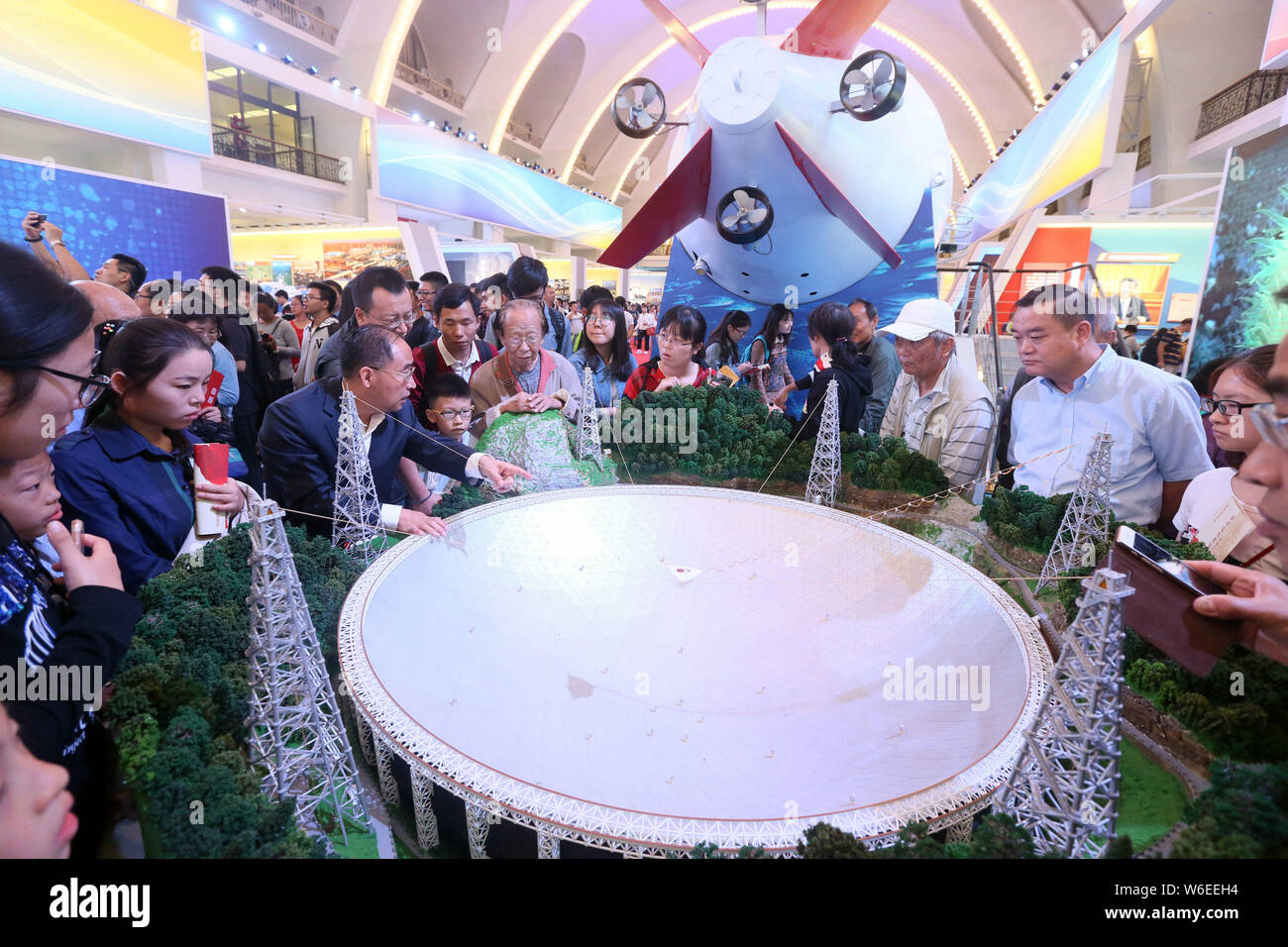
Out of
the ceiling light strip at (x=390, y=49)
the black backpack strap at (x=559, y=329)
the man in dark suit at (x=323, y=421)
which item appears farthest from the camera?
the ceiling light strip at (x=390, y=49)

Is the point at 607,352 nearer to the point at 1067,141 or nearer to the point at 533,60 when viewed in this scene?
the point at 1067,141

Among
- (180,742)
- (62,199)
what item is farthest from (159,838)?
(62,199)

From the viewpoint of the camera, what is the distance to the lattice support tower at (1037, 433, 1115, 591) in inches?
78.0

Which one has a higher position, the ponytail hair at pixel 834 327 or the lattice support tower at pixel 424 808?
the ponytail hair at pixel 834 327

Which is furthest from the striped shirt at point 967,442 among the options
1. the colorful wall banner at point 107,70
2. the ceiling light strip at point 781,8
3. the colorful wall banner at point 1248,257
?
the ceiling light strip at point 781,8

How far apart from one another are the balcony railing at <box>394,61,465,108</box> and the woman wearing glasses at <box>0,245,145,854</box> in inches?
786

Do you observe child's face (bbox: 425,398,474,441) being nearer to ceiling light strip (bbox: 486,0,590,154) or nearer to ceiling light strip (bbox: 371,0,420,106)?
ceiling light strip (bbox: 371,0,420,106)

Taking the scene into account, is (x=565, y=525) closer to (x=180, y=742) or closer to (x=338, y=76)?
(x=180, y=742)

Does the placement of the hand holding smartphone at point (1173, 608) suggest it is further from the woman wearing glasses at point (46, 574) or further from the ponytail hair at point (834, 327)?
the ponytail hair at point (834, 327)

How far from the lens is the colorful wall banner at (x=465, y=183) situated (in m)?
13.6

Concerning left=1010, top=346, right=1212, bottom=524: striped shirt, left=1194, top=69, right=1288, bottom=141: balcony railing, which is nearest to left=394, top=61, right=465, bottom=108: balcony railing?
left=1194, top=69, right=1288, bottom=141: balcony railing

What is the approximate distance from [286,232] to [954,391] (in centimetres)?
1352

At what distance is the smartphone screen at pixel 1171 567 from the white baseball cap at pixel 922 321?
182cm

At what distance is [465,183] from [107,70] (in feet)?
27.3
